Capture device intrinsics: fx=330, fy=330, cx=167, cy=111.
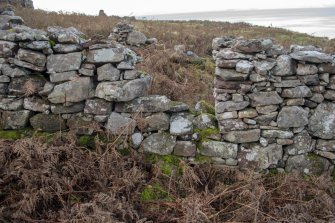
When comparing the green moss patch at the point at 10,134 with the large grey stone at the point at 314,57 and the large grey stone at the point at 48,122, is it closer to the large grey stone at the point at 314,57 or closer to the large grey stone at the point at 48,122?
the large grey stone at the point at 48,122

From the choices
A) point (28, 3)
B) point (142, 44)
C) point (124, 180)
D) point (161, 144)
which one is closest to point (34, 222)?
point (124, 180)

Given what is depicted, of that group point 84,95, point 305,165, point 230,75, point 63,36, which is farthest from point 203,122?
point 63,36

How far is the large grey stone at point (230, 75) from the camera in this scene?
5157mm

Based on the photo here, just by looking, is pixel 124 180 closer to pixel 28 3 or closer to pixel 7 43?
pixel 7 43

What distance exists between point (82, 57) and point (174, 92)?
2.14 m

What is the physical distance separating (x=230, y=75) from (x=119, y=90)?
5.83 ft

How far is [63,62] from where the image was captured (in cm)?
537

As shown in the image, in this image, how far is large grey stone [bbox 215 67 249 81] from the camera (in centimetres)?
516

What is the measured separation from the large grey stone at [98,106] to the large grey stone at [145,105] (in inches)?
6.5

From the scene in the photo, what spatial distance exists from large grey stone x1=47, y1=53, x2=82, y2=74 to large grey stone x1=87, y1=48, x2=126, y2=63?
23cm

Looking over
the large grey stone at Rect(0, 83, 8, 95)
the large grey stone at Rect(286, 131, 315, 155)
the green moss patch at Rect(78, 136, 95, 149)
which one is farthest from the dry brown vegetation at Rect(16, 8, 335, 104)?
the large grey stone at Rect(0, 83, 8, 95)

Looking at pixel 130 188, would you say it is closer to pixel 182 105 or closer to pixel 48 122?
pixel 182 105

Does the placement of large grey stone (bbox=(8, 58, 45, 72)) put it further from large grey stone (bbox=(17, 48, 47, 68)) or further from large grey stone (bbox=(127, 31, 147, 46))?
large grey stone (bbox=(127, 31, 147, 46))

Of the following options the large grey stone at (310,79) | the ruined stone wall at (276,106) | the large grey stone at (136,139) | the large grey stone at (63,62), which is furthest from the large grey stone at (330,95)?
the large grey stone at (63,62)
